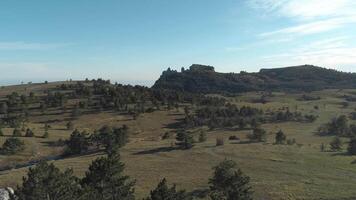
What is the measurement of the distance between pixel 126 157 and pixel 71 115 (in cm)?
8840

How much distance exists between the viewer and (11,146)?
353 feet

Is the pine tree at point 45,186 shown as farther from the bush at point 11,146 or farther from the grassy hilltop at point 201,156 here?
the bush at point 11,146

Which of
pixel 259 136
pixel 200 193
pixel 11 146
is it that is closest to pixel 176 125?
pixel 259 136

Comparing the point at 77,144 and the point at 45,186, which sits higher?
the point at 45,186

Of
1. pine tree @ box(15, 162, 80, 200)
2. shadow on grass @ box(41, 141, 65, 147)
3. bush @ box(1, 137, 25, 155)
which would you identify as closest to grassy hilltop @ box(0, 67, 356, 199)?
shadow on grass @ box(41, 141, 65, 147)

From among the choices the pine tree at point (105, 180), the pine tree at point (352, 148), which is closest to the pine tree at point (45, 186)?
the pine tree at point (105, 180)

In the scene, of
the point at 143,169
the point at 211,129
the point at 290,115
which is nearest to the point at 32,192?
the point at 143,169

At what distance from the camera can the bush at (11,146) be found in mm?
106625

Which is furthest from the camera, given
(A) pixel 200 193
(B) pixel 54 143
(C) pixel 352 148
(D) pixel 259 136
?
(B) pixel 54 143

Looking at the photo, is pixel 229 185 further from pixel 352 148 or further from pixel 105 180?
pixel 352 148

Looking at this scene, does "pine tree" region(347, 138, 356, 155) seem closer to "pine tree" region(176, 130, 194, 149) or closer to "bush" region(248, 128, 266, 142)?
"bush" region(248, 128, 266, 142)

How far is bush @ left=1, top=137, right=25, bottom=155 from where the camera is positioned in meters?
107

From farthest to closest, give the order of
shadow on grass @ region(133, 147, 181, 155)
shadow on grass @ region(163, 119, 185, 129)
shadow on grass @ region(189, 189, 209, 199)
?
1. shadow on grass @ region(163, 119, 185, 129)
2. shadow on grass @ region(133, 147, 181, 155)
3. shadow on grass @ region(189, 189, 209, 199)

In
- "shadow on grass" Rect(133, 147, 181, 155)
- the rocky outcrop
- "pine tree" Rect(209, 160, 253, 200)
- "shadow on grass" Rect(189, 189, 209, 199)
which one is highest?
"pine tree" Rect(209, 160, 253, 200)
